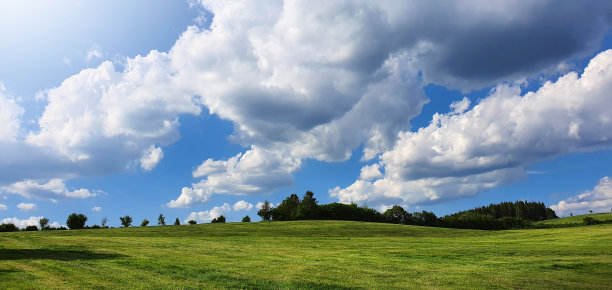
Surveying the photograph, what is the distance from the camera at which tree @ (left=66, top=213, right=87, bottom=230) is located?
8444 cm

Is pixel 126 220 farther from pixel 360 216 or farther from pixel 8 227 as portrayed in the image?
pixel 360 216

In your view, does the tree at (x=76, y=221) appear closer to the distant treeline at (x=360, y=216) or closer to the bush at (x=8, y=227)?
the bush at (x=8, y=227)

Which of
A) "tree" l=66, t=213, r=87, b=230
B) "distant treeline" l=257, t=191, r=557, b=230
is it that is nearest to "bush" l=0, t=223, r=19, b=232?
"tree" l=66, t=213, r=87, b=230

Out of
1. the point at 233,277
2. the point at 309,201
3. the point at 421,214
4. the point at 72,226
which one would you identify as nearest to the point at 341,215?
the point at 309,201

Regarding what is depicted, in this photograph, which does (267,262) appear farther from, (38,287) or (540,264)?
(540,264)

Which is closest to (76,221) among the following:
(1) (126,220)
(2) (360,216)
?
(1) (126,220)

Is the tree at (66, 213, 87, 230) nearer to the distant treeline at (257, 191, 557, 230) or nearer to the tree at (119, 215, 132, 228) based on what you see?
the tree at (119, 215, 132, 228)

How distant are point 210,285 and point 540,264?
23644mm

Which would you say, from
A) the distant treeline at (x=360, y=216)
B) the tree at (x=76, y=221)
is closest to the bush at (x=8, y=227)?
the tree at (x=76, y=221)

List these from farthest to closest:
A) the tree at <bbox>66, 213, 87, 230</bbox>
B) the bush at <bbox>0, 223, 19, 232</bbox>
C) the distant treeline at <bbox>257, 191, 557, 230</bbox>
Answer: the distant treeline at <bbox>257, 191, 557, 230</bbox>, the tree at <bbox>66, 213, 87, 230</bbox>, the bush at <bbox>0, 223, 19, 232</bbox>

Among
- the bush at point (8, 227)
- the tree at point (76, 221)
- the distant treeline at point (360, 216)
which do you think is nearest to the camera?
the bush at point (8, 227)

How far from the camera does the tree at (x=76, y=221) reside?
84.4 meters

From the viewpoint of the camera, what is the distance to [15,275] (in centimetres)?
1775

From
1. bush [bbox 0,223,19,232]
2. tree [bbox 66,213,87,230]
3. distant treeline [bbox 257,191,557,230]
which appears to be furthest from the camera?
distant treeline [bbox 257,191,557,230]
